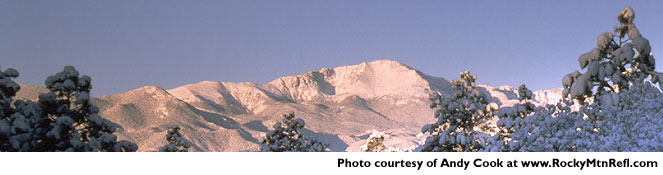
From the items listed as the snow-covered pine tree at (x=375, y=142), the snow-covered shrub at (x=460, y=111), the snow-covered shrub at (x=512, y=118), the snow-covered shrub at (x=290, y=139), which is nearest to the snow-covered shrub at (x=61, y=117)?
the snow-covered shrub at (x=290, y=139)

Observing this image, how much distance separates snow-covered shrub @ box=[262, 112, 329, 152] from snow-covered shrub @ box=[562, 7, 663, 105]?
14179mm

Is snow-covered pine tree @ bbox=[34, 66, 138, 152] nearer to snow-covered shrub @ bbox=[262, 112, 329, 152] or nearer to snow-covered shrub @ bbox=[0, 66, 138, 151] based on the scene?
Answer: snow-covered shrub @ bbox=[0, 66, 138, 151]

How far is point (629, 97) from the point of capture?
33.2 ft

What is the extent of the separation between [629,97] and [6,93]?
17.4 metres

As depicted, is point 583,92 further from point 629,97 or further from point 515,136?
point 515,136

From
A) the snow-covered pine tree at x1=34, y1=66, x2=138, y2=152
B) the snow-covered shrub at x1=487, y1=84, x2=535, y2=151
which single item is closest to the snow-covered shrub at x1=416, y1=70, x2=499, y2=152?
the snow-covered shrub at x1=487, y1=84, x2=535, y2=151

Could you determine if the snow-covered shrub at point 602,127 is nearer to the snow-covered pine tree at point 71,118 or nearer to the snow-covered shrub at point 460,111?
the snow-covered shrub at point 460,111

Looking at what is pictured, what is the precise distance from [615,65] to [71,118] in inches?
618

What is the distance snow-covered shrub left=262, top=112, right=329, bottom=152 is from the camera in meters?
24.6

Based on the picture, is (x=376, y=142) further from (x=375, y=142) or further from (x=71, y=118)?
(x=71, y=118)

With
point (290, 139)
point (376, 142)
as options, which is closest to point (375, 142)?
point (376, 142)

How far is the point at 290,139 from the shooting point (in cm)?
2498
